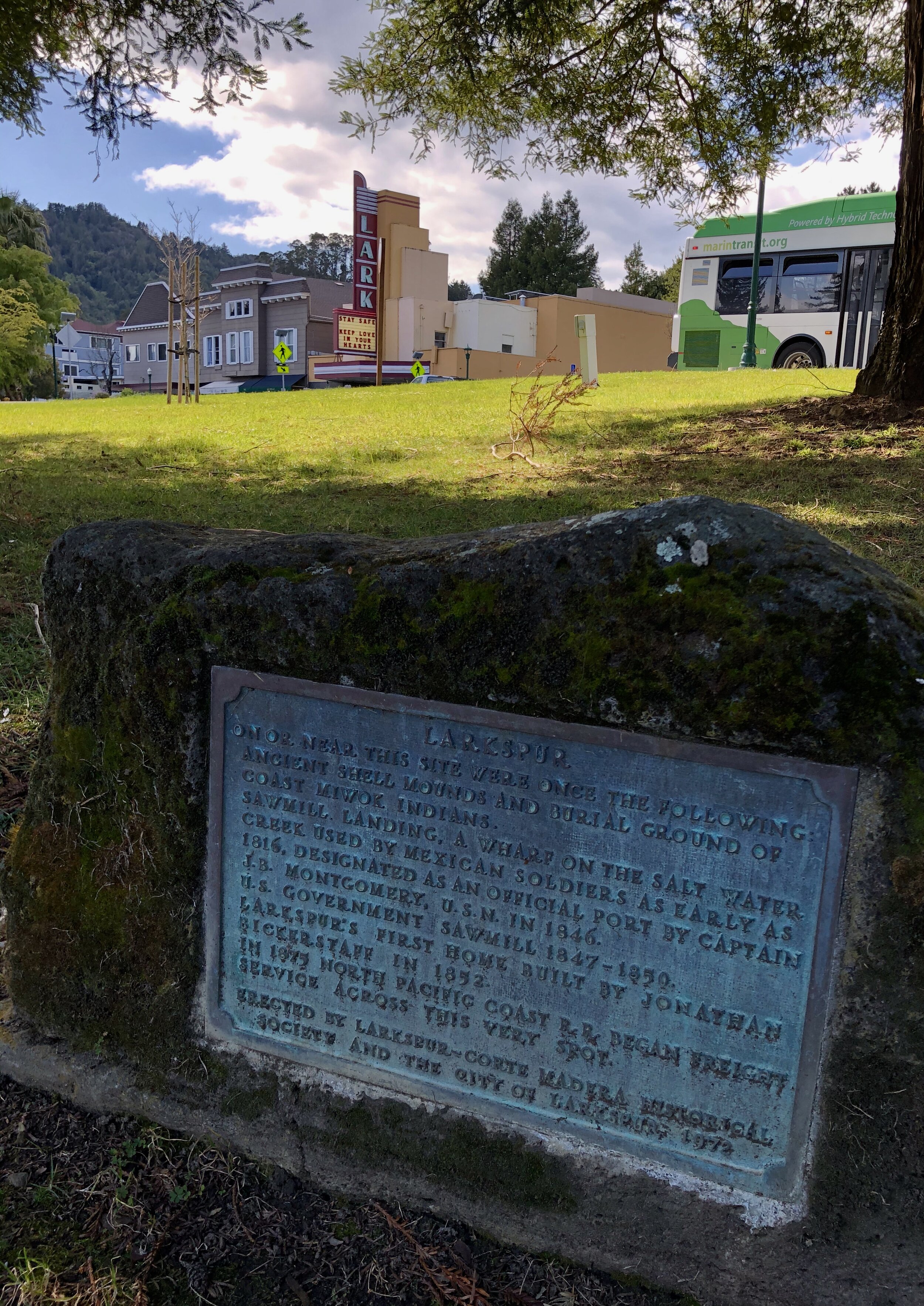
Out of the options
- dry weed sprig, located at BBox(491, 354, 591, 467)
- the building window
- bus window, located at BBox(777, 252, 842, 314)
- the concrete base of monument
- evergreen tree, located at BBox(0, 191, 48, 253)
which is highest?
evergreen tree, located at BBox(0, 191, 48, 253)

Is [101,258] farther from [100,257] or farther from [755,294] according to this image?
[755,294]

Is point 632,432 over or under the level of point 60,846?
over

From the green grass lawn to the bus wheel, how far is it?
25.1 feet

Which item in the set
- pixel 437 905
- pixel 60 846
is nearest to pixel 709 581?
pixel 437 905

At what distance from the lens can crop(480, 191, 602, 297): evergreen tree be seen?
2484 inches

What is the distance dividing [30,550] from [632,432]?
5808mm

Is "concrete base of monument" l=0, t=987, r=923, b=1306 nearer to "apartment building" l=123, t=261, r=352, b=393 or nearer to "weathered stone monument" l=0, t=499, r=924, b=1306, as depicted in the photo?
"weathered stone monument" l=0, t=499, r=924, b=1306

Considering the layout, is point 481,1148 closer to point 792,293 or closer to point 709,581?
point 709,581

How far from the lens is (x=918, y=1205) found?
1776mm

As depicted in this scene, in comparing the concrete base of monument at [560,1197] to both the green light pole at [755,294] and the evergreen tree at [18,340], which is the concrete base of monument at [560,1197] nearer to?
the green light pole at [755,294]

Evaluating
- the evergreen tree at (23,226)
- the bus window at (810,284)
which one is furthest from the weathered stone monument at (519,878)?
the evergreen tree at (23,226)

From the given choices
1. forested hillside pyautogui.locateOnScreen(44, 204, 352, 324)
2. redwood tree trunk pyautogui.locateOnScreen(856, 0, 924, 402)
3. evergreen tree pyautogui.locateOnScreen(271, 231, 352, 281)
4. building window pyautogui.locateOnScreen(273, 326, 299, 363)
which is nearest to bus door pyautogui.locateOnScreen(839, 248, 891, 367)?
redwood tree trunk pyautogui.locateOnScreen(856, 0, 924, 402)

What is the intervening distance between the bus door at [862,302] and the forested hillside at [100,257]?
14030 centimetres

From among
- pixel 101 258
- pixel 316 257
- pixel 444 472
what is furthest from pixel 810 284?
pixel 101 258
